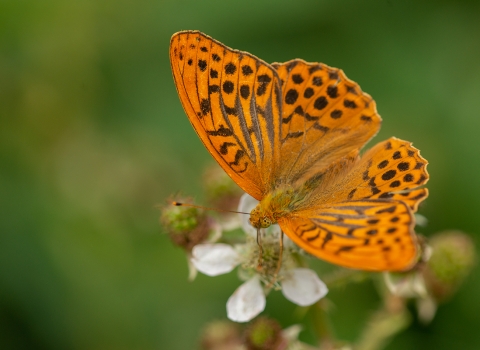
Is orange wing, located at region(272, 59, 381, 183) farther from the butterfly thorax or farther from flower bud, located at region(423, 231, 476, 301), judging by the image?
flower bud, located at region(423, 231, 476, 301)

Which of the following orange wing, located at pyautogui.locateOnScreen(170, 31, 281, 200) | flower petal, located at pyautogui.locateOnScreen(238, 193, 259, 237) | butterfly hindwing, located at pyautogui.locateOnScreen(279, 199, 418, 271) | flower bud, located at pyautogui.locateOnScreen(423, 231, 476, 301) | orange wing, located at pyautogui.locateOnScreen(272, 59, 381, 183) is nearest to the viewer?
butterfly hindwing, located at pyautogui.locateOnScreen(279, 199, 418, 271)

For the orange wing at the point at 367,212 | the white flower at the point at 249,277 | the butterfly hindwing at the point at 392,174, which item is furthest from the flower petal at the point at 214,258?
the butterfly hindwing at the point at 392,174

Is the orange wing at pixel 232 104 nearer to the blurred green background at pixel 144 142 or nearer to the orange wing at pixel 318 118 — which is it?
the orange wing at pixel 318 118

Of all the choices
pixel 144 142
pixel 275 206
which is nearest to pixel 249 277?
pixel 275 206

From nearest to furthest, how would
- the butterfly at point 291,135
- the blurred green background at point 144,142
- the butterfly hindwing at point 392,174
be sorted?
the butterfly hindwing at point 392,174 < the butterfly at point 291,135 < the blurred green background at point 144,142

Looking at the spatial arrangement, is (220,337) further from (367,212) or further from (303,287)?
(367,212)

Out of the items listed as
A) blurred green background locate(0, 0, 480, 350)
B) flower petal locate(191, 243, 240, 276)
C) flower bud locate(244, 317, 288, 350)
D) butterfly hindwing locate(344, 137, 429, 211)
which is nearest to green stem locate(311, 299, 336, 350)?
flower bud locate(244, 317, 288, 350)
